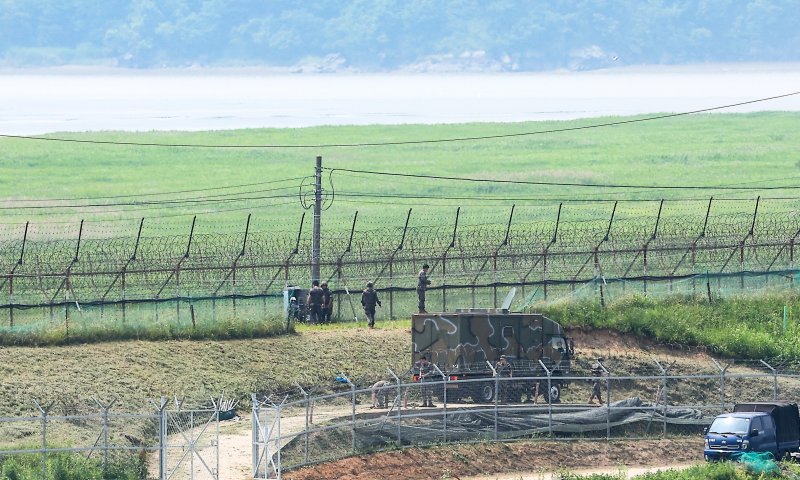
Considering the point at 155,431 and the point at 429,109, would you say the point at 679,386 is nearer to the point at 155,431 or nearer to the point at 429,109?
the point at 155,431

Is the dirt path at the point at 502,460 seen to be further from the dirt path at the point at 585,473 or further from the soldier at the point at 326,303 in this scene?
the soldier at the point at 326,303

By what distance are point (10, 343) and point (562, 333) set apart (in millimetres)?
14065

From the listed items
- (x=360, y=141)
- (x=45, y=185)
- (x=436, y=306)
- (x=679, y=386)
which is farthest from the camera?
(x=360, y=141)

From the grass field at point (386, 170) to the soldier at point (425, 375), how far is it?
3907 centimetres

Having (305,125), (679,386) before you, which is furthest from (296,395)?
(305,125)

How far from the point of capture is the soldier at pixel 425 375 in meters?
42.1

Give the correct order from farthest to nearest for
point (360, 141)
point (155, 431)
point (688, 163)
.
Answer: point (360, 141)
point (688, 163)
point (155, 431)

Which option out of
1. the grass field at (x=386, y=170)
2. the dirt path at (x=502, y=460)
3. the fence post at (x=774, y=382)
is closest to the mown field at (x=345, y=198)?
the grass field at (x=386, y=170)

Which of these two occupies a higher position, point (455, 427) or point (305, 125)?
point (305, 125)

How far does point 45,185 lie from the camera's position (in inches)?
4094

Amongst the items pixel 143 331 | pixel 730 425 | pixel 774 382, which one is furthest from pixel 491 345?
pixel 143 331

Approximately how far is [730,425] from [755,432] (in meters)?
0.59

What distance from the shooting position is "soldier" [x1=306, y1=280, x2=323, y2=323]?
51.3 metres

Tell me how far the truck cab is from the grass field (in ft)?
153
